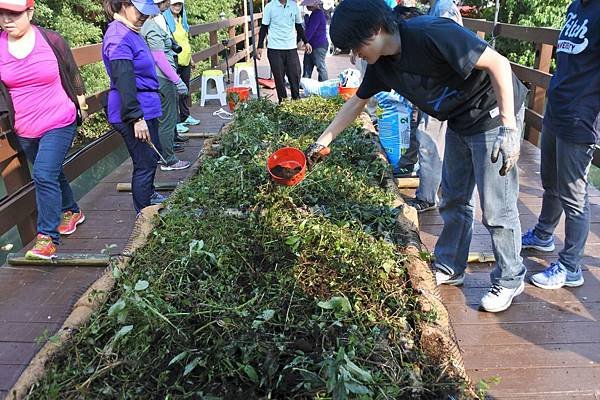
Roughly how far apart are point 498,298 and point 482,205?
537 mm

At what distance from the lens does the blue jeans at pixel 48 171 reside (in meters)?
3.24

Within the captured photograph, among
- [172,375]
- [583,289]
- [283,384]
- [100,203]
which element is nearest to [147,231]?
[172,375]

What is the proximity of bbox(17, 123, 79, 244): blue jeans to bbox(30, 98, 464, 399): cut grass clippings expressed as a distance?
2.76 ft

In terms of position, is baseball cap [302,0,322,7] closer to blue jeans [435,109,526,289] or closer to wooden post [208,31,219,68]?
wooden post [208,31,219,68]

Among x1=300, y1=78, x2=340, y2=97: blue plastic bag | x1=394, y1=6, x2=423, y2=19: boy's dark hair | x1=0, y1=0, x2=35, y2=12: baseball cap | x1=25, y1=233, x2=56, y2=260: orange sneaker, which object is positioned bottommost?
x1=25, y1=233, x2=56, y2=260: orange sneaker

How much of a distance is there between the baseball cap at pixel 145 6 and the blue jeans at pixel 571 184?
2.48m

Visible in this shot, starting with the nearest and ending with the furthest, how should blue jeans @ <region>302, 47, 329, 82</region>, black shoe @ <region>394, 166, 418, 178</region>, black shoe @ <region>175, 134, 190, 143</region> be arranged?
Result: black shoe @ <region>394, 166, 418, 178</region> → black shoe @ <region>175, 134, 190, 143</region> → blue jeans @ <region>302, 47, 329, 82</region>

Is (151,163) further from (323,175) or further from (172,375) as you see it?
(172,375)

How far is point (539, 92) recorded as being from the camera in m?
5.27

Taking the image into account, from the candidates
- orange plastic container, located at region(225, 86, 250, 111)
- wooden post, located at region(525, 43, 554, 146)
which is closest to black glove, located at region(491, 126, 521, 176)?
wooden post, located at region(525, 43, 554, 146)

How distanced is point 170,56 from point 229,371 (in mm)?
3971

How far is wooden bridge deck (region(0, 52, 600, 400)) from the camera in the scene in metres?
2.25

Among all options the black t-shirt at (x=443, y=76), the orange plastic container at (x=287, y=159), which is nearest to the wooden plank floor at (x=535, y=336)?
the black t-shirt at (x=443, y=76)

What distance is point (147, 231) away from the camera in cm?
280
